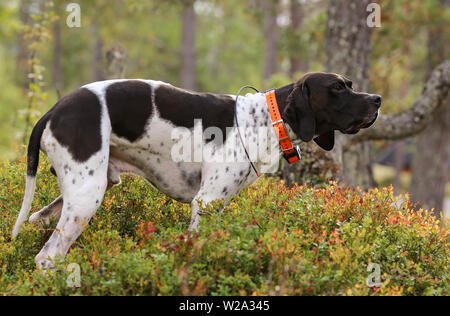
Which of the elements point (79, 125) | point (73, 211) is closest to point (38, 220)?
point (73, 211)

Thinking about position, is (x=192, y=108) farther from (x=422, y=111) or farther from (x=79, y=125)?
(x=422, y=111)

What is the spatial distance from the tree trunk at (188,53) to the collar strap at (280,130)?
14.4 metres

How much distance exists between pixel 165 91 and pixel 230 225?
1.28m

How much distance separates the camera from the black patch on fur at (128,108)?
13.3 feet

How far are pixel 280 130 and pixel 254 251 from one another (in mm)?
1179

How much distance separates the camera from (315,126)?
4469mm

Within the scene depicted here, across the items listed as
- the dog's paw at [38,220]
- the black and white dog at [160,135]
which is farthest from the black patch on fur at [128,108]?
the dog's paw at [38,220]

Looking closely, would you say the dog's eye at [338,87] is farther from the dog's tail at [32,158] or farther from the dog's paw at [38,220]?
the dog's paw at [38,220]

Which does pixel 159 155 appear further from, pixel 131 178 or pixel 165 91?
pixel 131 178

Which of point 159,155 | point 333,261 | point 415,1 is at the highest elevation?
point 415,1

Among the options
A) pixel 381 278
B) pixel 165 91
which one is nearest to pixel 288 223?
pixel 381 278

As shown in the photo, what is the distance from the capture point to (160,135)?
165 inches

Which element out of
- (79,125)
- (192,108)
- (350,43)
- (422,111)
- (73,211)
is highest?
(350,43)
